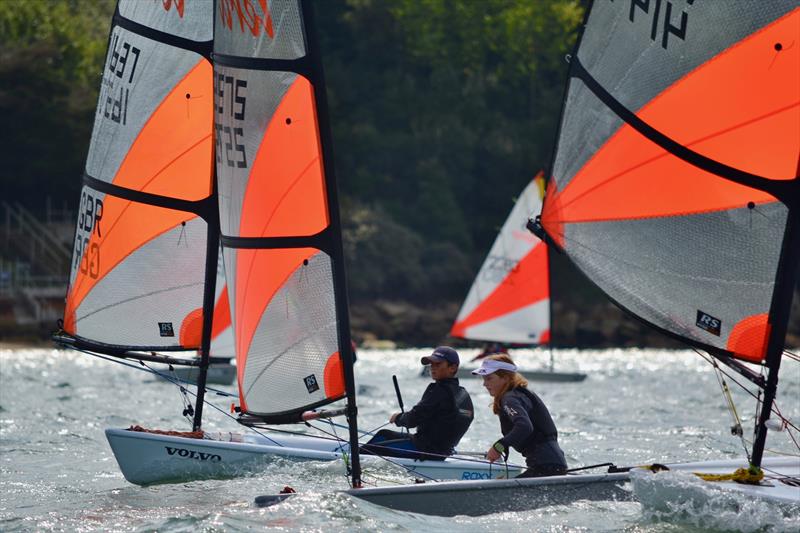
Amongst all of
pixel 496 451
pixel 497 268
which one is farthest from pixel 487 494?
pixel 497 268

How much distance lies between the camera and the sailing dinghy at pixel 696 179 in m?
8.81

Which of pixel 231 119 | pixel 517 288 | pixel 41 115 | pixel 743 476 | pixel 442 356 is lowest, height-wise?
pixel 743 476

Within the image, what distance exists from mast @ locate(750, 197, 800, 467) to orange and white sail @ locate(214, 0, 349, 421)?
300 centimetres

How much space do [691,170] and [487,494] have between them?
2661 mm

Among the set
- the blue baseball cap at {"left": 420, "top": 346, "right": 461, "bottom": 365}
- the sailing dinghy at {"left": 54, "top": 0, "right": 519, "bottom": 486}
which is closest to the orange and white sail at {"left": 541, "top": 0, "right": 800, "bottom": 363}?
the blue baseball cap at {"left": 420, "top": 346, "right": 461, "bottom": 365}

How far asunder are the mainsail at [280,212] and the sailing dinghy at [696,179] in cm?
177

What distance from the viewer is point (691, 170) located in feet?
30.0

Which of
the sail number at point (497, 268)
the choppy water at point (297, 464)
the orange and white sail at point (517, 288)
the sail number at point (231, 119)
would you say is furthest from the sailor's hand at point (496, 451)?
the sail number at point (497, 268)

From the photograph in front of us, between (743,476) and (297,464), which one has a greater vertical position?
(743,476)

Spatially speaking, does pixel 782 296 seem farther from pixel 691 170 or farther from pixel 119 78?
pixel 119 78

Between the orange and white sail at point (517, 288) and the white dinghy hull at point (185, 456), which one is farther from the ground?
the orange and white sail at point (517, 288)

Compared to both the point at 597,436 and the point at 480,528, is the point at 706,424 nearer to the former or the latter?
the point at 597,436

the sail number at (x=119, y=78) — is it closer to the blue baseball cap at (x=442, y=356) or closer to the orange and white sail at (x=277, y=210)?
the orange and white sail at (x=277, y=210)

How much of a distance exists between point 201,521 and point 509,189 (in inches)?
2041
